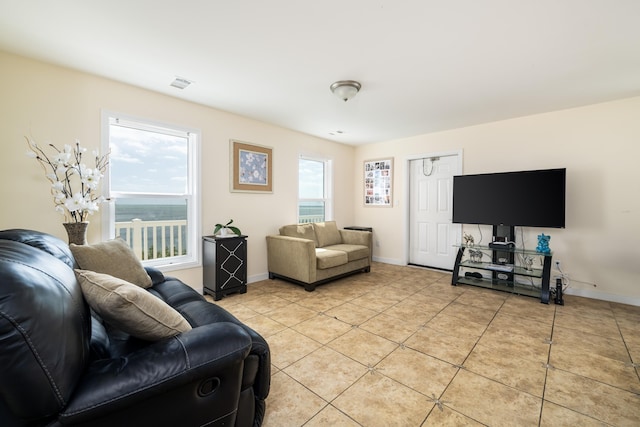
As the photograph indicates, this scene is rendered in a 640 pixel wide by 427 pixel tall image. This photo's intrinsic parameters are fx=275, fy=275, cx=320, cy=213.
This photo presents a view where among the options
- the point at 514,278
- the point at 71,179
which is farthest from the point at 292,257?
the point at 514,278

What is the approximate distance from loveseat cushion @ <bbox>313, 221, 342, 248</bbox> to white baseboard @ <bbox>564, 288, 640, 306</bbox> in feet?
10.7

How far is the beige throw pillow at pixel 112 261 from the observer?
1878 millimetres

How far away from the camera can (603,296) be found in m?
3.34

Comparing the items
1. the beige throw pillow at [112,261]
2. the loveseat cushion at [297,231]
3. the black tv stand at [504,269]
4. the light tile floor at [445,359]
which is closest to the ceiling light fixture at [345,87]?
the loveseat cushion at [297,231]

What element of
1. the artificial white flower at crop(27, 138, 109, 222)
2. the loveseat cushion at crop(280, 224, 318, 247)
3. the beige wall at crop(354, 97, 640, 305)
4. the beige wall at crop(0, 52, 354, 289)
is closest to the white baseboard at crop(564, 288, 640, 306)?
the beige wall at crop(354, 97, 640, 305)

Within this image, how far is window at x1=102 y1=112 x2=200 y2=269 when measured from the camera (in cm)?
293

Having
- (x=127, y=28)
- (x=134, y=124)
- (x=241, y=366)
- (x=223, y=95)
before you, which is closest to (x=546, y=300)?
(x=241, y=366)

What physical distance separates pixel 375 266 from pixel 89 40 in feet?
15.4

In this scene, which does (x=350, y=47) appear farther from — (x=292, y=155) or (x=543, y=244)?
(x=543, y=244)

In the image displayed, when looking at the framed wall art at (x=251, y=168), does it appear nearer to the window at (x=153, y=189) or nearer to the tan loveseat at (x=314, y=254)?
the window at (x=153, y=189)

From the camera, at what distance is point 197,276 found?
11.5 feet

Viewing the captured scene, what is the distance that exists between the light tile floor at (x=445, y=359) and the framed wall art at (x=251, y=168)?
5.06 ft

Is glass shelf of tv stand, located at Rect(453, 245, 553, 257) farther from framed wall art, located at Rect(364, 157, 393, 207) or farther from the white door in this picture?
framed wall art, located at Rect(364, 157, 393, 207)

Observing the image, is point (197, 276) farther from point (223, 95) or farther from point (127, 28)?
point (127, 28)
